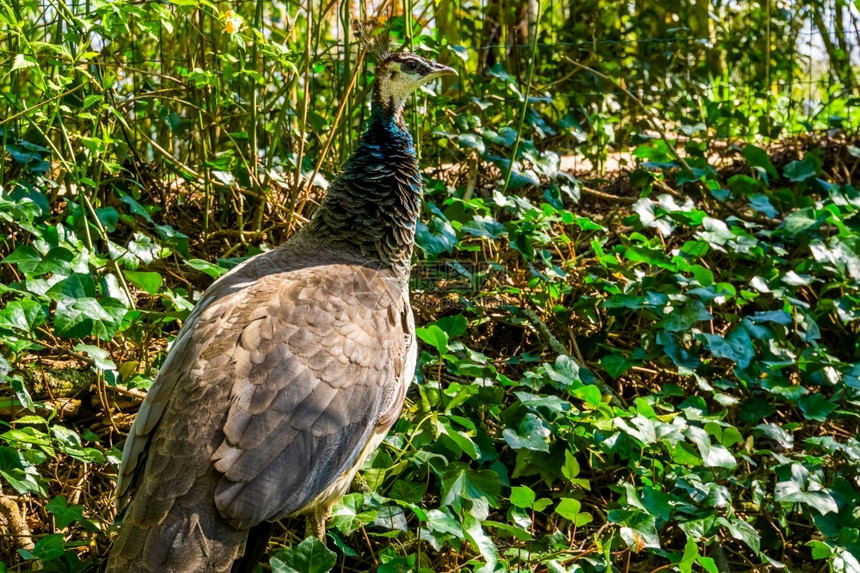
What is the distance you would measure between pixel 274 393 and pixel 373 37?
79.7 inches

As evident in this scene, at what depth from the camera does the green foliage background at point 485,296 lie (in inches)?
133

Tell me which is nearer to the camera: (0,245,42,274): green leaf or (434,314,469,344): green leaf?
(0,245,42,274): green leaf

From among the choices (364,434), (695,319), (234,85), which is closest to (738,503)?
(695,319)

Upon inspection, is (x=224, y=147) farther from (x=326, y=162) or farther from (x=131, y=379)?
(x=131, y=379)

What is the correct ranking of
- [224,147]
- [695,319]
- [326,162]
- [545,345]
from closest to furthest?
1. [695,319]
2. [545,345]
3. [326,162]
4. [224,147]

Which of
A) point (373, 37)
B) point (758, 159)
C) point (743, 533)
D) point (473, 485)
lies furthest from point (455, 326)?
point (758, 159)

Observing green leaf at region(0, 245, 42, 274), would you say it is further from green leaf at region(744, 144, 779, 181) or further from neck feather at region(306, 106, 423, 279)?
green leaf at region(744, 144, 779, 181)

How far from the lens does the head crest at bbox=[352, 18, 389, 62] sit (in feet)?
13.9

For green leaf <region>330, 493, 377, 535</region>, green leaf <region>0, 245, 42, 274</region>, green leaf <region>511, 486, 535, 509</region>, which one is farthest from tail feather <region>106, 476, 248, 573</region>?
green leaf <region>0, 245, 42, 274</region>

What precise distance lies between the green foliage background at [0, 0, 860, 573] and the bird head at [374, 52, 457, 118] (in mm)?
396

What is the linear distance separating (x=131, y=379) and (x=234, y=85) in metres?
2.13


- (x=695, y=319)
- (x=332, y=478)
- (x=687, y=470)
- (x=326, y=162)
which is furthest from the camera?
(x=326, y=162)

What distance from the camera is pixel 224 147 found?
576 cm

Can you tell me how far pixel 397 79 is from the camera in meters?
4.07
